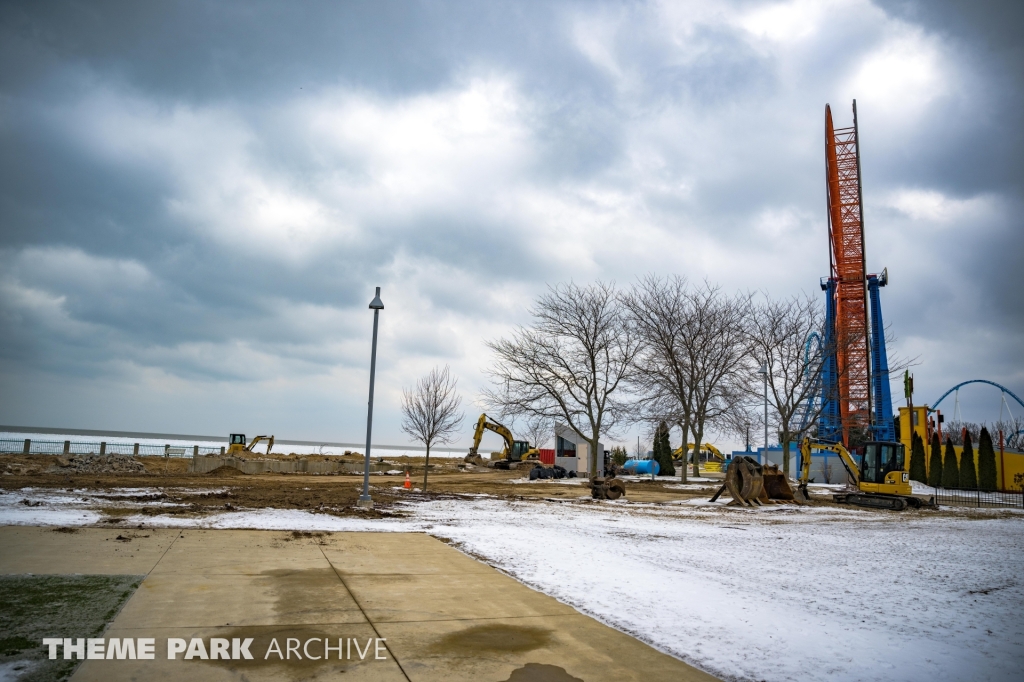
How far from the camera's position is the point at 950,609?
7211 millimetres

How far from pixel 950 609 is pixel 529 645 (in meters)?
5.18

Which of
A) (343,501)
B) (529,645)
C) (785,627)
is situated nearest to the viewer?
(529,645)

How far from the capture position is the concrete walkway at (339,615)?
4562mm

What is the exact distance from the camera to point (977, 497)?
105 feet

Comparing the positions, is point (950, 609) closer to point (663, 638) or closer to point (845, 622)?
point (845, 622)

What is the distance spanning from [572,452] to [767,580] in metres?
58.0

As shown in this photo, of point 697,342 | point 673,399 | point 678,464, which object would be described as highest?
point 697,342

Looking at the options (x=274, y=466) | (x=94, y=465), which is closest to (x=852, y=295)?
(x=274, y=466)

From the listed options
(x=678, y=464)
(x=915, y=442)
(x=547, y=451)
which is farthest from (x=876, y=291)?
(x=547, y=451)

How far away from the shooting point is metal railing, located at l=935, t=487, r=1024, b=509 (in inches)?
1268

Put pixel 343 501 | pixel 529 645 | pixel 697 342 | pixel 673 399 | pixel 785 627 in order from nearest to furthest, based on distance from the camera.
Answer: pixel 529 645 < pixel 785 627 < pixel 343 501 < pixel 697 342 < pixel 673 399

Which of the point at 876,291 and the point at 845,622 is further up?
the point at 876,291

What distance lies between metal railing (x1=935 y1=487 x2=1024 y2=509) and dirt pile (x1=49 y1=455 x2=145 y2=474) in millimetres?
42968

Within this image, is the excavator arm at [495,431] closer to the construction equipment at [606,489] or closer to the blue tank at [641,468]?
the blue tank at [641,468]
